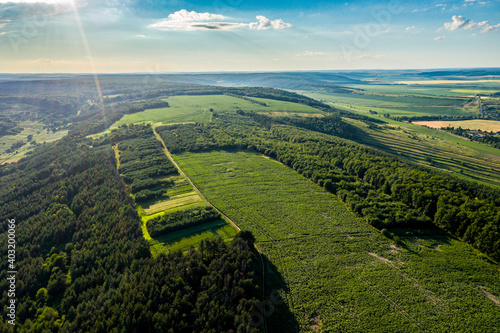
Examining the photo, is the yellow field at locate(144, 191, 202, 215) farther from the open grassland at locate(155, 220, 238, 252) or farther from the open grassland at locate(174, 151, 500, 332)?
the open grassland at locate(155, 220, 238, 252)

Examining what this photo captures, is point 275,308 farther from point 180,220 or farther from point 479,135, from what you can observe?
point 479,135

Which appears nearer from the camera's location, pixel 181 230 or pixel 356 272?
pixel 356 272

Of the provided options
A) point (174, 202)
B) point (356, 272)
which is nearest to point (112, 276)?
point (174, 202)

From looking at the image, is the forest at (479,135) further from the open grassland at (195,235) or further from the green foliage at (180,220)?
the green foliage at (180,220)

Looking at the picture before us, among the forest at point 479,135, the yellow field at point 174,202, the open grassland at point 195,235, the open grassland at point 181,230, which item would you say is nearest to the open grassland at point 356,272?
the open grassland at point 195,235

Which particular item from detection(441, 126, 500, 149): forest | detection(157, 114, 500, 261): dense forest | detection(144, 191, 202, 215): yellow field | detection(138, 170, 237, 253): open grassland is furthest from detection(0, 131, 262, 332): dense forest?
detection(441, 126, 500, 149): forest

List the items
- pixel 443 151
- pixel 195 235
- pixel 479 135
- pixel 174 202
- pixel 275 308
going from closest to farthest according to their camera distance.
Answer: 1. pixel 275 308
2. pixel 195 235
3. pixel 174 202
4. pixel 443 151
5. pixel 479 135
